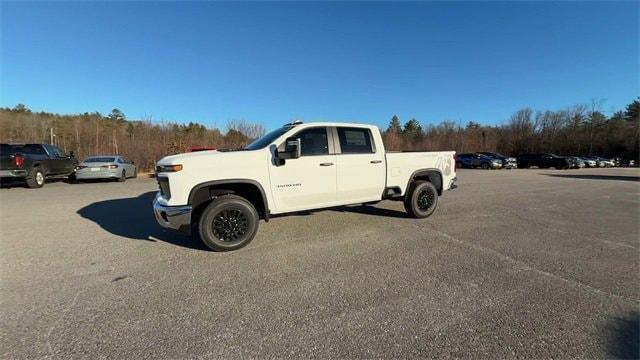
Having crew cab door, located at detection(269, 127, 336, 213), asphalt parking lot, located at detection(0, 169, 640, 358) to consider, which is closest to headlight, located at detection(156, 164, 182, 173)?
asphalt parking lot, located at detection(0, 169, 640, 358)

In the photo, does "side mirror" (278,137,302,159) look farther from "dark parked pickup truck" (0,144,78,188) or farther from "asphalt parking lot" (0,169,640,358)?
"dark parked pickup truck" (0,144,78,188)

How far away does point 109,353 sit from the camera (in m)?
2.51

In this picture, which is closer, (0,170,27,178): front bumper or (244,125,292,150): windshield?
(244,125,292,150): windshield

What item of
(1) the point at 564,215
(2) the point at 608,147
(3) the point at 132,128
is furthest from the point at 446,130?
(1) the point at 564,215

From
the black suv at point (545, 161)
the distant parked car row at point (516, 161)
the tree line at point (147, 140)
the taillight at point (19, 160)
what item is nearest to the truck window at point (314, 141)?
the taillight at point (19, 160)

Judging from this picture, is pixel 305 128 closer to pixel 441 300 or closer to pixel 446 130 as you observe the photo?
pixel 441 300

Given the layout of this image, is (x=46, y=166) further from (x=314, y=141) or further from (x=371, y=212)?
(x=371, y=212)

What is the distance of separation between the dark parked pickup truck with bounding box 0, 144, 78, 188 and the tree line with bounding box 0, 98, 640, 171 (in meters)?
9.68

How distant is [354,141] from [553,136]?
222 feet

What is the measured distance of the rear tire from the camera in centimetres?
1288

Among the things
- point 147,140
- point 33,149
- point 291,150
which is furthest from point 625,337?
point 147,140

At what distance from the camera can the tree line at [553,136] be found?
53969 mm

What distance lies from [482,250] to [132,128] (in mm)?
28968

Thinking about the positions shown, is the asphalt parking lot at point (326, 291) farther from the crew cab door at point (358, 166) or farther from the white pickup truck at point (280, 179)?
the crew cab door at point (358, 166)
